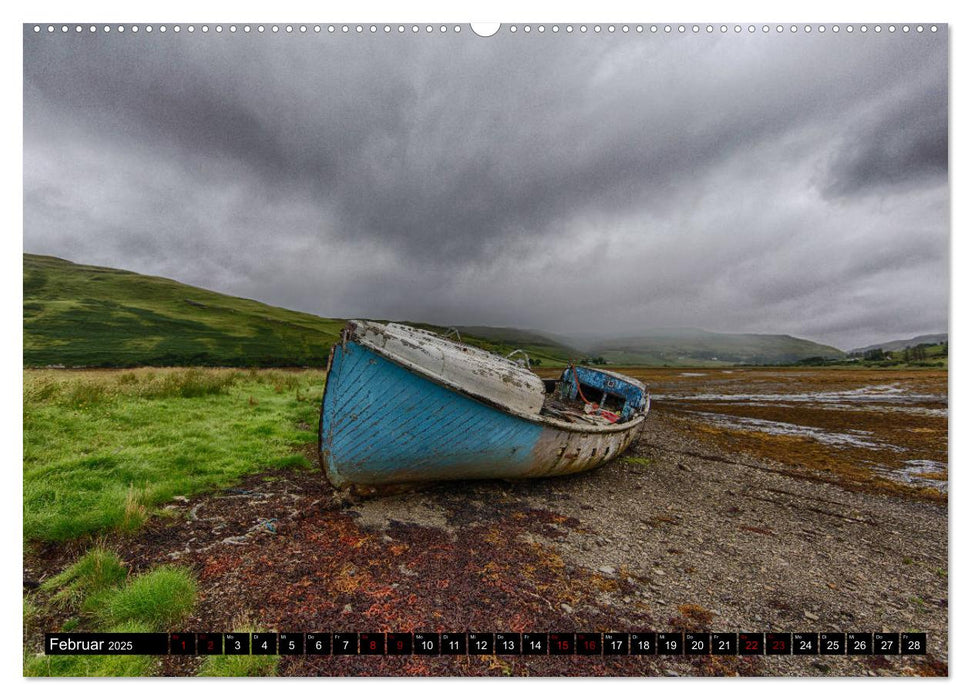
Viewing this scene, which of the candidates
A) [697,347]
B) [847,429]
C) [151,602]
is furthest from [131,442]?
[697,347]

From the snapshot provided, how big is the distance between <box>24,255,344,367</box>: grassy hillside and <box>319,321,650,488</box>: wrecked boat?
262cm

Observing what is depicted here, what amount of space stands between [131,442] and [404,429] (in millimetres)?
5747

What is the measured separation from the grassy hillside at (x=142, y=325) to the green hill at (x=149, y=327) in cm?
1

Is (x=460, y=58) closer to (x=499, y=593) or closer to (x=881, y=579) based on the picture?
(x=499, y=593)

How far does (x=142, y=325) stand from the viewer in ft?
29.4

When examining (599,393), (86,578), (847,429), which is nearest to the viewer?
(86,578)

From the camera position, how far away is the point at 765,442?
11.7m

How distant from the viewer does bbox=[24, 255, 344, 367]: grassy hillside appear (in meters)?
3.77

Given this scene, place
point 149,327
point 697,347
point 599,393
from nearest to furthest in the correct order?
point 149,327 → point 599,393 → point 697,347

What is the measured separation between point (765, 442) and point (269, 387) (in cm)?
1840

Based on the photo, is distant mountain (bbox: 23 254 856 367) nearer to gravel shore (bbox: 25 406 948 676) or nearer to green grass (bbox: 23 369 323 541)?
green grass (bbox: 23 369 323 541)

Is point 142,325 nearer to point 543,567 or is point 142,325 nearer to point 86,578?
point 86,578

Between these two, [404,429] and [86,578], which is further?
[404,429]
